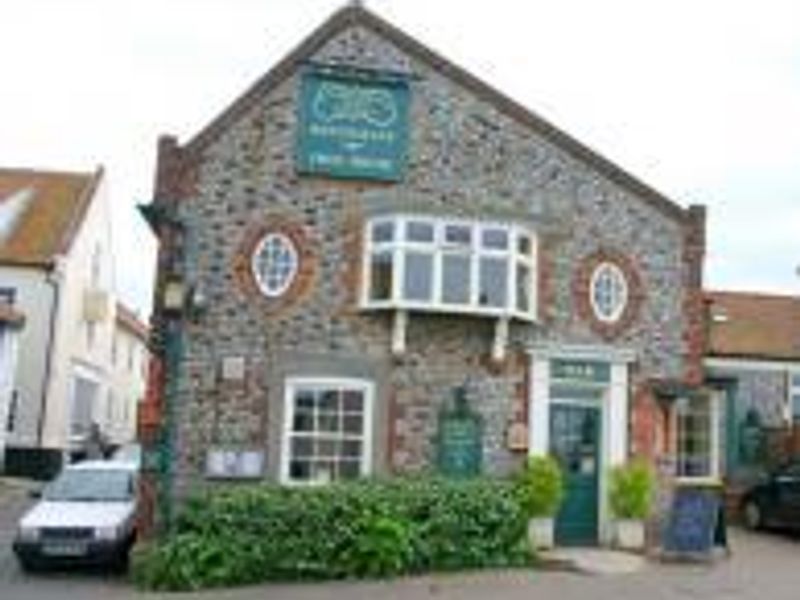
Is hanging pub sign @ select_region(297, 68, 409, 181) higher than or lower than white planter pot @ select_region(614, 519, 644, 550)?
higher

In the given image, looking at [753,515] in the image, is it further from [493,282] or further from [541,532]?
[493,282]

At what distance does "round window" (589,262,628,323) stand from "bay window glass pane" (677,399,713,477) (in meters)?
4.06

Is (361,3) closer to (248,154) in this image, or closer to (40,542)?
(248,154)

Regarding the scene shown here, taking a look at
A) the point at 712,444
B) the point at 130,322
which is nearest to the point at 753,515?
the point at 712,444

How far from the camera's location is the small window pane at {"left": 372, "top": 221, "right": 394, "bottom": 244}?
22.3 metres

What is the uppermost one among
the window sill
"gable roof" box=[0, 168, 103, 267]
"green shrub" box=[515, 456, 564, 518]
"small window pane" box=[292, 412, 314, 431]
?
"gable roof" box=[0, 168, 103, 267]

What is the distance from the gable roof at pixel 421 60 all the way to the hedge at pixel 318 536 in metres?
5.83

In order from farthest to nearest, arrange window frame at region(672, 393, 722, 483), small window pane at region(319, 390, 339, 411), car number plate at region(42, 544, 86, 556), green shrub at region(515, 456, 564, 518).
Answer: window frame at region(672, 393, 722, 483)
small window pane at region(319, 390, 339, 411)
green shrub at region(515, 456, 564, 518)
car number plate at region(42, 544, 86, 556)

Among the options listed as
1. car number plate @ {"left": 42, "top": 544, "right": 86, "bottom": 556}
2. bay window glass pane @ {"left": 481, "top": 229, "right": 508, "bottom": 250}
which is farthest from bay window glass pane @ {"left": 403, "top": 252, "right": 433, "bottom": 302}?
car number plate @ {"left": 42, "top": 544, "right": 86, "bottom": 556}

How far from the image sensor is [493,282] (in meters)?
22.5

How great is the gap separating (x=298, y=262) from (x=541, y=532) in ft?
18.0

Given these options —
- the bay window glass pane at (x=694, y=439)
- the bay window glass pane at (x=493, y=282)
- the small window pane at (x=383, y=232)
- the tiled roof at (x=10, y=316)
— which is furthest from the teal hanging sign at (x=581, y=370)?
the tiled roof at (x=10, y=316)

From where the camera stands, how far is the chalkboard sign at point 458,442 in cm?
2203

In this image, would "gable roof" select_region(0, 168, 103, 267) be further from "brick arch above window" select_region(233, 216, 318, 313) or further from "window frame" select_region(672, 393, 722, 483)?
"window frame" select_region(672, 393, 722, 483)
